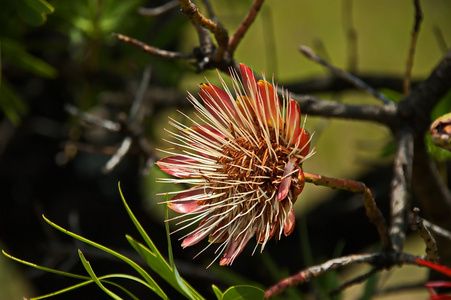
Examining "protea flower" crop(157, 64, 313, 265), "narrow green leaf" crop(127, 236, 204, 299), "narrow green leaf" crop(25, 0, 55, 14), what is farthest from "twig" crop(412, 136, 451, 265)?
"narrow green leaf" crop(25, 0, 55, 14)

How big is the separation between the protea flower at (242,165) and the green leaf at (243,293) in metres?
0.03

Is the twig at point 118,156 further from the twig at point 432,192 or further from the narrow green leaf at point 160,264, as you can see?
the twig at point 432,192

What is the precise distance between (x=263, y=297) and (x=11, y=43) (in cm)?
75

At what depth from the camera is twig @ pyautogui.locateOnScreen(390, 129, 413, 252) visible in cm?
60

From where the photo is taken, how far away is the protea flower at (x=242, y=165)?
20.4 inches

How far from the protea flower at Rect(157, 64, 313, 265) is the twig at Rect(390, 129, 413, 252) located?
147mm

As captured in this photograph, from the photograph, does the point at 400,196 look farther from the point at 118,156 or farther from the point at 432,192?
the point at 118,156

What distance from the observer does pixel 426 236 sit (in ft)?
1.69

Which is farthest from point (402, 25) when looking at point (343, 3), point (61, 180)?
point (61, 180)

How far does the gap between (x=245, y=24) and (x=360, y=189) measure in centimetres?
22

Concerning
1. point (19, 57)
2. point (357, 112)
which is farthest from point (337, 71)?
point (19, 57)

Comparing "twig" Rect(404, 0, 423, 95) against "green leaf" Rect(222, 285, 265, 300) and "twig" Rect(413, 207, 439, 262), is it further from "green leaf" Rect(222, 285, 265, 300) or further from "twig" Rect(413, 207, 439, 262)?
"green leaf" Rect(222, 285, 265, 300)

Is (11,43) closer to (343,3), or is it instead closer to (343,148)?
(343,148)

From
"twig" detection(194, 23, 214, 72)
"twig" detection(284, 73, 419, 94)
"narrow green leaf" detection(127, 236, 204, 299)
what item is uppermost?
"twig" detection(194, 23, 214, 72)
